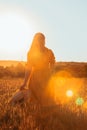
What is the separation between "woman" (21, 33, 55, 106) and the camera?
11.8 metres

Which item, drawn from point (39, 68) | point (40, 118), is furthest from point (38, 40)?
point (40, 118)

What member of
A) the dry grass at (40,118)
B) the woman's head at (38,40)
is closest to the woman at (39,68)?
the woman's head at (38,40)

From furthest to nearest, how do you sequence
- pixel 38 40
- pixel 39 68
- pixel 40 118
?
pixel 39 68 < pixel 38 40 < pixel 40 118

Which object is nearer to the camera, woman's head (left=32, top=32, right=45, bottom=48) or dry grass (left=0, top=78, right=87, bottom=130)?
dry grass (left=0, top=78, right=87, bottom=130)

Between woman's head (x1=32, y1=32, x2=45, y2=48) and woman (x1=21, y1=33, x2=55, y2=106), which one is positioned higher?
woman's head (x1=32, y1=32, x2=45, y2=48)

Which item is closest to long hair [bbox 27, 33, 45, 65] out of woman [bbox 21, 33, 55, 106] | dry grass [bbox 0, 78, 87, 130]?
woman [bbox 21, 33, 55, 106]

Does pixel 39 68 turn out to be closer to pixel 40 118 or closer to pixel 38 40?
pixel 38 40

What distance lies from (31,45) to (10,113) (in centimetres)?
269

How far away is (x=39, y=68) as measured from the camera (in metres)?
12.0

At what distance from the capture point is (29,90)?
467 inches

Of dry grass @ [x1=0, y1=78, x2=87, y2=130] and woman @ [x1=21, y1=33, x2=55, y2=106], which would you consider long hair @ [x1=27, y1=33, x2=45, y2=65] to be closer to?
woman @ [x1=21, y1=33, x2=55, y2=106]

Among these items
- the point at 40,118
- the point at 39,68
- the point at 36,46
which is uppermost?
the point at 36,46

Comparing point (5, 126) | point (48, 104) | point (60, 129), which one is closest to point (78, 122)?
point (60, 129)

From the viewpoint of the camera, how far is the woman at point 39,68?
11.8 meters
